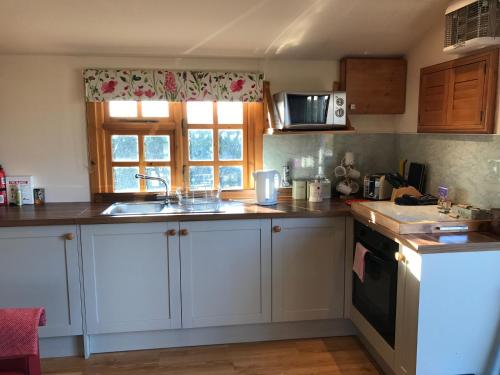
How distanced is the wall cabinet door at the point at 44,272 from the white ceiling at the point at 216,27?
1.20 m

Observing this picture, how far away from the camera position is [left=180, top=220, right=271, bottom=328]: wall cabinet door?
260 cm

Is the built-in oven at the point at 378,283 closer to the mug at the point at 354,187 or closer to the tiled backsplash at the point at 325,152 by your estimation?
the mug at the point at 354,187

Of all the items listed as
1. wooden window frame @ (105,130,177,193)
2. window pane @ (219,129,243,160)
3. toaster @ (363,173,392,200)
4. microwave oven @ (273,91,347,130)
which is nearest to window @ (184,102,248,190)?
window pane @ (219,129,243,160)

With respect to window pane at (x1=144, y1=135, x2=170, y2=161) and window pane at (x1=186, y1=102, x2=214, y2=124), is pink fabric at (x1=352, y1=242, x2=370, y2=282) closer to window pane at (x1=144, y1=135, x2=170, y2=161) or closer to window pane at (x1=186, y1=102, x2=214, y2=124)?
window pane at (x1=186, y1=102, x2=214, y2=124)

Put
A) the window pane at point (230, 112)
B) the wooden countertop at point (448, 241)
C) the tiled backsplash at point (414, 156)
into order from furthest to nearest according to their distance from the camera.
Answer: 1. the window pane at point (230, 112)
2. the tiled backsplash at point (414, 156)
3. the wooden countertop at point (448, 241)

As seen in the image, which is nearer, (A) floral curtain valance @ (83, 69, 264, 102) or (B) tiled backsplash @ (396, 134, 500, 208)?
(B) tiled backsplash @ (396, 134, 500, 208)

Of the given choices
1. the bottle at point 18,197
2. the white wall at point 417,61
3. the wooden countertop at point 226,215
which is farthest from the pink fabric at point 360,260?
the bottle at point 18,197

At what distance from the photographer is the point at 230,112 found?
3123mm

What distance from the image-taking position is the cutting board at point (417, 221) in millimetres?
2088

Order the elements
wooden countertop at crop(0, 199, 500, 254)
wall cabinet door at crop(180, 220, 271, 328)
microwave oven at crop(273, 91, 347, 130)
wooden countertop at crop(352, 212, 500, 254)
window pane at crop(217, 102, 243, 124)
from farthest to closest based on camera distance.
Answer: window pane at crop(217, 102, 243, 124) < microwave oven at crop(273, 91, 347, 130) < wall cabinet door at crop(180, 220, 271, 328) < wooden countertop at crop(0, 199, 500, 254) < wooden countertop at crop(352, 212, 500, 254)

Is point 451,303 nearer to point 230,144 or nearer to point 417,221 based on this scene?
point 417,221

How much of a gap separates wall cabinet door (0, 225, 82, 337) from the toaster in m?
1.97

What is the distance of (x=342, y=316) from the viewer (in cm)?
279

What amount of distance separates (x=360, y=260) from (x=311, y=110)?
1.02 meters
